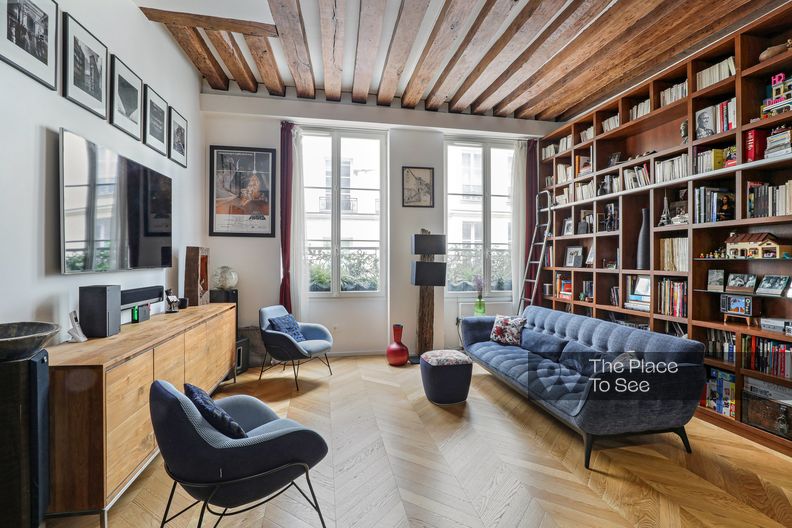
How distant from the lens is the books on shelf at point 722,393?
301 cm

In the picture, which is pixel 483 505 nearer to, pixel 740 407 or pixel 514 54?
pixel 740 407

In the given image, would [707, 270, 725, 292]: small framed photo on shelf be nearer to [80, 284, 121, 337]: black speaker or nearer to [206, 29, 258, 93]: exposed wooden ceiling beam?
[80, 284, 121, 337]: black speaker

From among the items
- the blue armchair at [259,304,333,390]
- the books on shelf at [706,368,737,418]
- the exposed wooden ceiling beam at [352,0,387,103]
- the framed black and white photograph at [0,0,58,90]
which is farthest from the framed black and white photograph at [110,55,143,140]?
the books on shelf at [706,368,737,418]

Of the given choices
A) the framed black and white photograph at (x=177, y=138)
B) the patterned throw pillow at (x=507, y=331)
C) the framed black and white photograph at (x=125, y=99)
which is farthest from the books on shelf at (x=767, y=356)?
the framed black and white photograph at (x=177, y=138)

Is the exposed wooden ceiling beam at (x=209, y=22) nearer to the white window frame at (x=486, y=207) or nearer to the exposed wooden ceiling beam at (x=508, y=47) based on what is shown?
the exposed wooden ceiling beam at (x=508, y=47)

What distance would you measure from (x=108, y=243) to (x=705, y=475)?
13.5 feet

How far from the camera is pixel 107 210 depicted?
247cm

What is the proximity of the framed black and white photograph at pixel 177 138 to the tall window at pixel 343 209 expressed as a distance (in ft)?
4.98

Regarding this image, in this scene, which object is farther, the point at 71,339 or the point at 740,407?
the point at 740,407

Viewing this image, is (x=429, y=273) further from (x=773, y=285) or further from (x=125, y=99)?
(x=125, y=99)

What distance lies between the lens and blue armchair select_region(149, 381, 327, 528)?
1434mm

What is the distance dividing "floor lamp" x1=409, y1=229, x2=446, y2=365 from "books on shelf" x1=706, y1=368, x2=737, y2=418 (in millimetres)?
2723

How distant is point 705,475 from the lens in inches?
91.2

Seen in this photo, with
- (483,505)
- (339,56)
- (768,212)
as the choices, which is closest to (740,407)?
(768,212)
